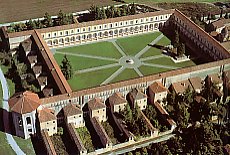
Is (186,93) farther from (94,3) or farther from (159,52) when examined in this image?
(94,3)

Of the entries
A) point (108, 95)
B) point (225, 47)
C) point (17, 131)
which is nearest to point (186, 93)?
point (108, 95)

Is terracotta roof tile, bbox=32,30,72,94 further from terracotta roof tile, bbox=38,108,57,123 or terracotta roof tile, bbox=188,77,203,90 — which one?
terracotta roof tile, bbox=188,77,203,90

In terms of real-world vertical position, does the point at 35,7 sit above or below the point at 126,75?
above

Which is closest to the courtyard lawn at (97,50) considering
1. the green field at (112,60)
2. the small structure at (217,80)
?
the green field at (112,60)

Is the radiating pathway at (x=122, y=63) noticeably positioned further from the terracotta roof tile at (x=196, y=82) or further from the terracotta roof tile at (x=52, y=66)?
the terracotta roof tile at (x=196, y=82)

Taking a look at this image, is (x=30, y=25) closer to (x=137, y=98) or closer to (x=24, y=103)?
(x=24, y=103)

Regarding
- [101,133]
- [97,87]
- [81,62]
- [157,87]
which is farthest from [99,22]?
[101,133]
